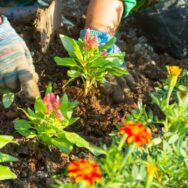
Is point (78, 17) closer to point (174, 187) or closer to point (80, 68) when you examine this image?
point (80, 68)

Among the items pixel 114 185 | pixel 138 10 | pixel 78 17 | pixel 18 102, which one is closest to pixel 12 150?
pixel 18 102

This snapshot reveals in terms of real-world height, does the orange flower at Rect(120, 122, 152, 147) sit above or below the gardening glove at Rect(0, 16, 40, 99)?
above

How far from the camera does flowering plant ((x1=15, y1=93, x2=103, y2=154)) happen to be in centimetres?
185

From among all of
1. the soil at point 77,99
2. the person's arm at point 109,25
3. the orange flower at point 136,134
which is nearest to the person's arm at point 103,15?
the person's arm at point 109,25

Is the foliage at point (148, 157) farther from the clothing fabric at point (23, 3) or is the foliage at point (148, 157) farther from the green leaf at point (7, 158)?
the clothing fabric at point (23, 3)

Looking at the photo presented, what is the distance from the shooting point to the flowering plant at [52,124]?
6.06 feet

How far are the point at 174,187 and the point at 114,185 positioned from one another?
0.33m

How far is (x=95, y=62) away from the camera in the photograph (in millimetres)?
2068

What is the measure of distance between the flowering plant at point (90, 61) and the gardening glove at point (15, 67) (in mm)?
123

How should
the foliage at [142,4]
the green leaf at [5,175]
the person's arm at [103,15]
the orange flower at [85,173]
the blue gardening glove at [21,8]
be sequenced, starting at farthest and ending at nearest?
the foliage at [142,4], the blue gardening glove at [21,8], the person's arm at [103,15], the green leaf at [5,175], the orange flower at [85,173]

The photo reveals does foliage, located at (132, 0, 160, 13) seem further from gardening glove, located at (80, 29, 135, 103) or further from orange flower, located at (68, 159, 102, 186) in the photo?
orange flower, located at (68, 159, 102, 186)

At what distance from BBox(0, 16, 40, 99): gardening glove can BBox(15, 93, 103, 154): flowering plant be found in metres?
0.16

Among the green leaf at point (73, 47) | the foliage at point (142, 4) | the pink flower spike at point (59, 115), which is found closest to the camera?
the pink flower spike at point (59, 115)

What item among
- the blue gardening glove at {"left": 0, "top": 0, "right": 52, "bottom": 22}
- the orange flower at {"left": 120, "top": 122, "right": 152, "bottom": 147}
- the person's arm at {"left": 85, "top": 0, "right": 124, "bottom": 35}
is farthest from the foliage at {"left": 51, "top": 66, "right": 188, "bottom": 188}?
the blue gardening glove at {"left": 0, "top": 0, "right": 52, "bottom": 22}
